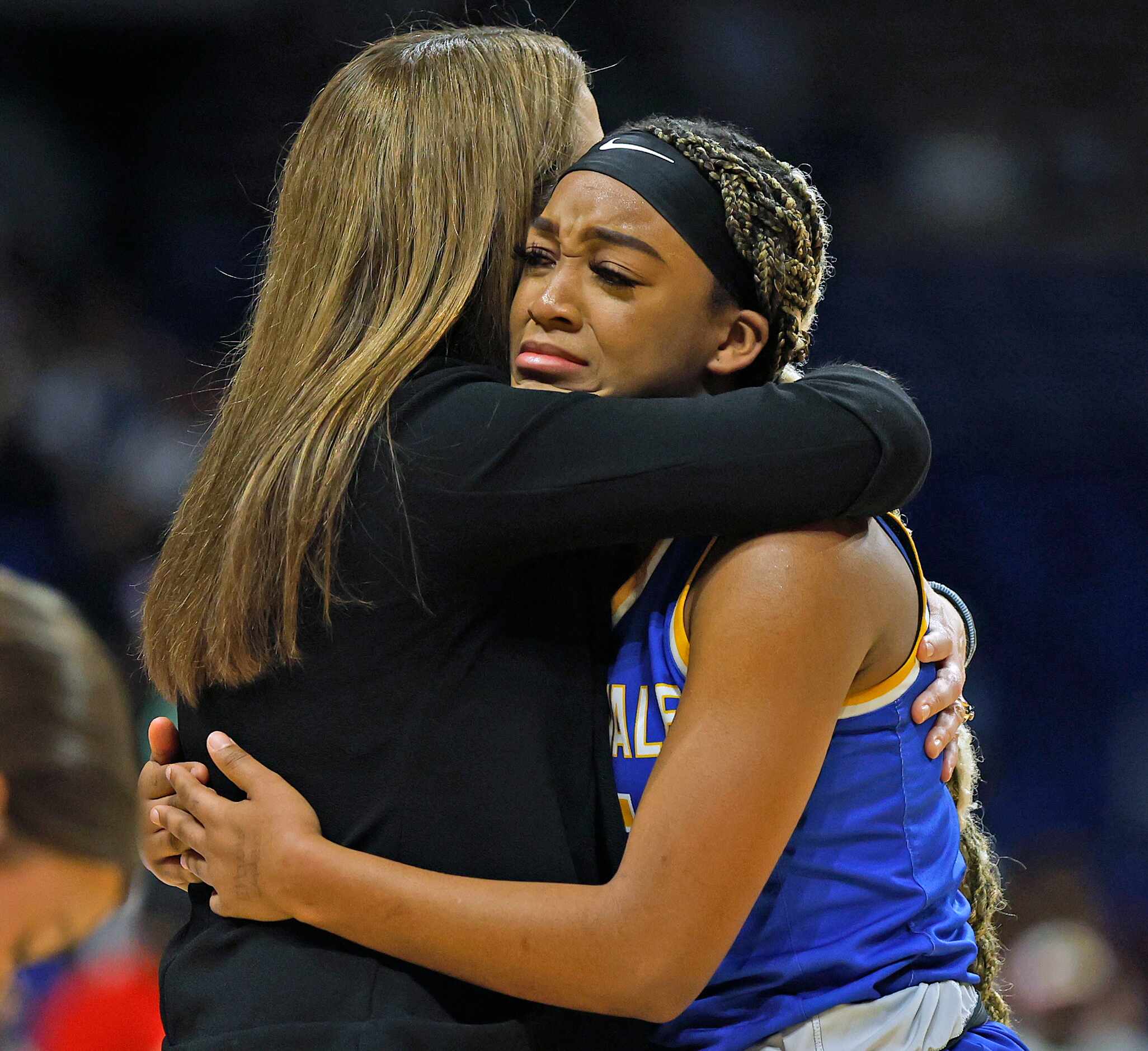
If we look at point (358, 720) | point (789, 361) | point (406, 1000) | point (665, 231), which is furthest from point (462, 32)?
point (406, 1000)

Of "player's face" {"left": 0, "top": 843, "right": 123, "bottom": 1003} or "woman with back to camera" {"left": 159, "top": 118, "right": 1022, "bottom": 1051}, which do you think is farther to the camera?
"player's face" {"left": 0, "top": 843, "right": 123, "bottom": 1003}

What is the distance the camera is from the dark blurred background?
12.8 feet

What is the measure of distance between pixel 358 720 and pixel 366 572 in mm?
171

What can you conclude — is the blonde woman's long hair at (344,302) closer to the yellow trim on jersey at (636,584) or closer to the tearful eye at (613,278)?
the tearful eye at (613,278)

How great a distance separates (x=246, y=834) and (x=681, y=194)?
2.99 ft

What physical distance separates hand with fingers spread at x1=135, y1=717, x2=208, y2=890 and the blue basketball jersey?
0.54 m

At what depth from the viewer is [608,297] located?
162 centimetres

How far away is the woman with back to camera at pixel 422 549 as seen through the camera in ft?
4.47

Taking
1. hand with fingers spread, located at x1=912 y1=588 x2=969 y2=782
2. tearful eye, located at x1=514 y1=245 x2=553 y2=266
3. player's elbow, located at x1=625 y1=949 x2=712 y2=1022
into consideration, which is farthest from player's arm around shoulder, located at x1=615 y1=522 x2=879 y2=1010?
tearful eye, located at x1=514 y1=245 x2=553 y2=266

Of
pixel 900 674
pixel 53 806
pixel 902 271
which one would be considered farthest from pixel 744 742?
pixel 902 271

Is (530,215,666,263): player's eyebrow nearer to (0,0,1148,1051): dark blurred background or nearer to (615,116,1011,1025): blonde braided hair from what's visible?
(615,116,1011,1025): blonde braided hair

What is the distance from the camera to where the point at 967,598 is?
4.23m

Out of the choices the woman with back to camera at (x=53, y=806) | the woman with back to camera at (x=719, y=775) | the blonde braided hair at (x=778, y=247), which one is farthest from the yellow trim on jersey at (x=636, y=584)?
the woman with back to camera at (x=53, y=806)

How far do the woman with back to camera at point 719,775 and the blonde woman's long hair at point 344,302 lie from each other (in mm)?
94
